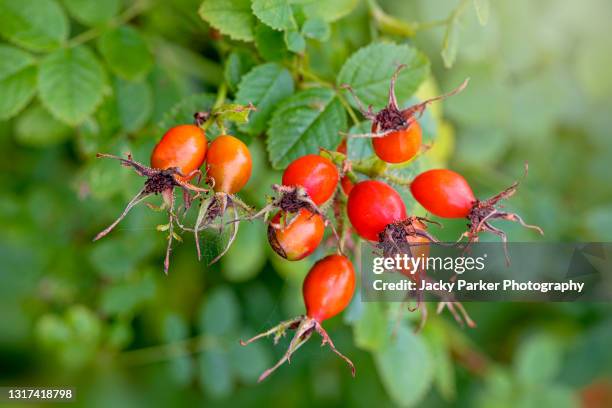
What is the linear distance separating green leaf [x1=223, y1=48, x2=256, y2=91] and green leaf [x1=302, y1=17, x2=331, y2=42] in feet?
0.89

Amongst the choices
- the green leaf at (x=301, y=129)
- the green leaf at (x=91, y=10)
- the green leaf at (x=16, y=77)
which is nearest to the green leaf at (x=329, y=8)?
the green leaf at (x=301, y=129)

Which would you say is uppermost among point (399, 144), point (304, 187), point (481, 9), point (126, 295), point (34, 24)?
point (34, 24)

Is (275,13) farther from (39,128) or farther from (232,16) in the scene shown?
(39,128)

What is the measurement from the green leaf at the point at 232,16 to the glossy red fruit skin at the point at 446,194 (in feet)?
2.65

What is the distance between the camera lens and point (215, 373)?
3625 mm

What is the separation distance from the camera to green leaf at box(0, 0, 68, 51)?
248 centimetres

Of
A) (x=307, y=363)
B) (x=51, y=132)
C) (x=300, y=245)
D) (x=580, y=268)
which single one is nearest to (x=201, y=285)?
(x=307, y=363)

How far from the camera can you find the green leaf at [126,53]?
2.57 meters

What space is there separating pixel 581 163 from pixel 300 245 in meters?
3.45

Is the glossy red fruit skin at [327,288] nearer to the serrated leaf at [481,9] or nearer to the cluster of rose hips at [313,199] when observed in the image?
the cluster of rose hips at [313,199]

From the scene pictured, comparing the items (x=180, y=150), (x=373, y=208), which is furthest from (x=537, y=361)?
(x=180, y=150)

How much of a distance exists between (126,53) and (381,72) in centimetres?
111

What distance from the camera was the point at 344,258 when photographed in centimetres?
196

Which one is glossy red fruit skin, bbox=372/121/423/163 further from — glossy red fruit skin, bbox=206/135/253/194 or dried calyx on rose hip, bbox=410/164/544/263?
glossy red fruit skin, bbox=206/135/253/194
